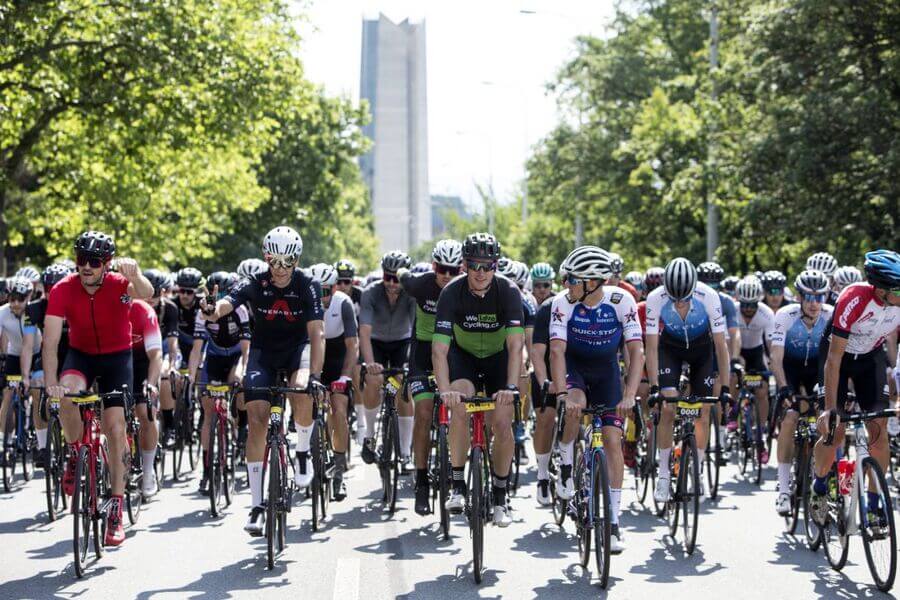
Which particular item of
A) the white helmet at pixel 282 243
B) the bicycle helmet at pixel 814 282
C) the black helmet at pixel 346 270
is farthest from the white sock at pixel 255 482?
the black helmet at pixel 346 270

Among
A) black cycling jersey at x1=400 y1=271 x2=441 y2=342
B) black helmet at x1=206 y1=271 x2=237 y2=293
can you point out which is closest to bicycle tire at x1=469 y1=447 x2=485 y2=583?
black cycling jersey at x1=400 y1=271 x2=441 y2=342

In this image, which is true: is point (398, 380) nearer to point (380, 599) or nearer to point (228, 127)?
point (380, 599)

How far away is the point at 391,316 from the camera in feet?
39.8

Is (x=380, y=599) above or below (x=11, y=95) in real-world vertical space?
below

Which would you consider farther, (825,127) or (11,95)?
(825,127)

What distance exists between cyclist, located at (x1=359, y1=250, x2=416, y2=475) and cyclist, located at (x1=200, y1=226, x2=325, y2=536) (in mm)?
1841

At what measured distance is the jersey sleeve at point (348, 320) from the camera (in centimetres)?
1105

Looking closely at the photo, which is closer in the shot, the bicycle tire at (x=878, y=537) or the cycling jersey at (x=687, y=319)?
the bicycle tire at (x=878, y=537)

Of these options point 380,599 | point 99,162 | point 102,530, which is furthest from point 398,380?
point 99,162

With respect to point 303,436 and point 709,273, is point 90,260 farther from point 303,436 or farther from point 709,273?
point 709,273

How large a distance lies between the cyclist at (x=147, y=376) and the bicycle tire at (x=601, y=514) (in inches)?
118

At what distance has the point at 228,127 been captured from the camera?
25.7 m

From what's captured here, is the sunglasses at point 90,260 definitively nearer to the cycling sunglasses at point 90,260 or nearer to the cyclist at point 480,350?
the cycling sunglasses at point 90,260

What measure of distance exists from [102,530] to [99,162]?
23.4 m
